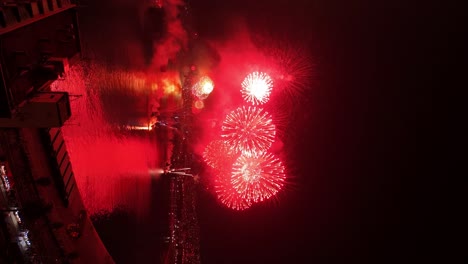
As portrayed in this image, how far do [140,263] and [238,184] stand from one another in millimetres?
3686

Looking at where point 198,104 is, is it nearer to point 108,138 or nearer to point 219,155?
point 219,155

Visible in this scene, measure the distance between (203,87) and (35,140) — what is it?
9.26 metres

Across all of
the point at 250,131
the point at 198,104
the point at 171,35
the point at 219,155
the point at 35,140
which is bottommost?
the point at 35,140

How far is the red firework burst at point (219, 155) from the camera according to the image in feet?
35.4

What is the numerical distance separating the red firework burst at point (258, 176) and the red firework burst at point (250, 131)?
318mm

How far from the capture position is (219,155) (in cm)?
1122

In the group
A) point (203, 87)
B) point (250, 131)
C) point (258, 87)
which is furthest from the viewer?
point (203, 87)

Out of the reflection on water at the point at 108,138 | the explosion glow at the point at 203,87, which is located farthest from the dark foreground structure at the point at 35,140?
the explosion glow at the point at 203,87

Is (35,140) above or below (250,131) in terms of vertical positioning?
below

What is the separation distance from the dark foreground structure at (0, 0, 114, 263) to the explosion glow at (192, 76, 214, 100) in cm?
837

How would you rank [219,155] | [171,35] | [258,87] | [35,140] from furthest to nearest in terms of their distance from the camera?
[171,35], [219,155], [258,87], [35,140]

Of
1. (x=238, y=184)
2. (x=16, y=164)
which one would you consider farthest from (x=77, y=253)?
(x=238, y=184)

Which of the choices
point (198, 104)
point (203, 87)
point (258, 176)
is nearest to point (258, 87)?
point (203, 87)

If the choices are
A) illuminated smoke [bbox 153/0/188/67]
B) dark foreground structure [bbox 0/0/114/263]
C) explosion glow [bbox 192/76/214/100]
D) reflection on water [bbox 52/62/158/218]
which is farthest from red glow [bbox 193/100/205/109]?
dark foreground structure [bbox 0/0/114/263]
